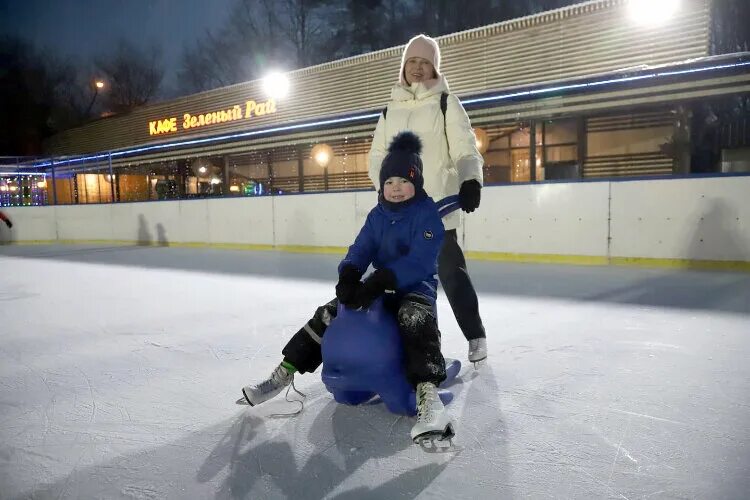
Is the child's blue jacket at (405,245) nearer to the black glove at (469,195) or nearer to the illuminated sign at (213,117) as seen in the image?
the black glove at (469,195)

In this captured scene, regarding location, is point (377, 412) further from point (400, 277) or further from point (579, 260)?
point (579, 260)

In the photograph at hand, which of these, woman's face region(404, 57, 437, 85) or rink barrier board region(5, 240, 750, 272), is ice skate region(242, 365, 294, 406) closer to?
woman's face region(404, 57, 437, 85)

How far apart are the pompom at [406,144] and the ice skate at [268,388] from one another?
0.82m

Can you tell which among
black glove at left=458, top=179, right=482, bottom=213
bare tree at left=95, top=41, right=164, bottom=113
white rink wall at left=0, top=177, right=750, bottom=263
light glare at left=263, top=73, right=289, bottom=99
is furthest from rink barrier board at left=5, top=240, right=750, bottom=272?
bare tree at left=95, top=41, right=164, bottom=113

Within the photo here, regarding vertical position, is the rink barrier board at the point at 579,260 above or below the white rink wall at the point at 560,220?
below

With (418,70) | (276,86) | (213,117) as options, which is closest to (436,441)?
(418,70)

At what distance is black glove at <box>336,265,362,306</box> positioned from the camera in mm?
1347

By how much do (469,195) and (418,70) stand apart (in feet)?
1.89

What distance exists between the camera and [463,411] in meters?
1.52

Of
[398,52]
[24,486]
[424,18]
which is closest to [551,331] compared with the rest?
[24,486]

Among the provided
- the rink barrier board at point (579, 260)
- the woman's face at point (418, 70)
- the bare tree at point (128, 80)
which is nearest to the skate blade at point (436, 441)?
the woman's face at point (418, 70)

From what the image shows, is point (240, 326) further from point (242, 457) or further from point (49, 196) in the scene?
point (49, 196)

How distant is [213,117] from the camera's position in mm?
13484

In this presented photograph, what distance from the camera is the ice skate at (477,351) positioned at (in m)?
1.94
